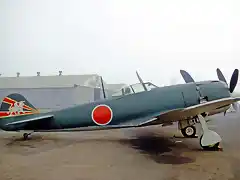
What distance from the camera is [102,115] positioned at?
7.26 metres

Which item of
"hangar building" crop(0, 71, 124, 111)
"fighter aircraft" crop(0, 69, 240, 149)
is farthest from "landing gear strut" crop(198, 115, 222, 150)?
"hangar building" crop(0, 71, 124, 111)

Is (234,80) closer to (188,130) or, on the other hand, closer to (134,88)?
(188,130)

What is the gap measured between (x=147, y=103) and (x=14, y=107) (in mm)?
3931

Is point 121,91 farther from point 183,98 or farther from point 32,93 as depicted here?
point 32,93

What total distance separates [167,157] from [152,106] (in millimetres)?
2029

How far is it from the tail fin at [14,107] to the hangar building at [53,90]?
47.1ft

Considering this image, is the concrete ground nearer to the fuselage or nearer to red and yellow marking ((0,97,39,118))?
the fuselage

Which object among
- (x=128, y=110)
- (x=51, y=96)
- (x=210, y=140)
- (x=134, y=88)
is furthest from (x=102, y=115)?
(x=51, y=96)

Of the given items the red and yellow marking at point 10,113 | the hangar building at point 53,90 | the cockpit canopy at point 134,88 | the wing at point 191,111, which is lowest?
the wing at point 191,111

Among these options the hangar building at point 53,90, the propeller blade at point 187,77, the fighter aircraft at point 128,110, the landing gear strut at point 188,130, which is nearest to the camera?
the fighter aircraft at point 128,110

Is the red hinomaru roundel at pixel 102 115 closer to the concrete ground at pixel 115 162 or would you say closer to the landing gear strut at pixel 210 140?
the concrete ground at pixel 115 162

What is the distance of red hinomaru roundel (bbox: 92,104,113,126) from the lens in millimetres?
7234

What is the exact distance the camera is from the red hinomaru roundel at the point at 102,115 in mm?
7234

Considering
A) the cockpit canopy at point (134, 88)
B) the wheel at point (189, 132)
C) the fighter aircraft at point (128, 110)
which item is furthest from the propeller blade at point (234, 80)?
the cockpit canopy at point (134, 88)
